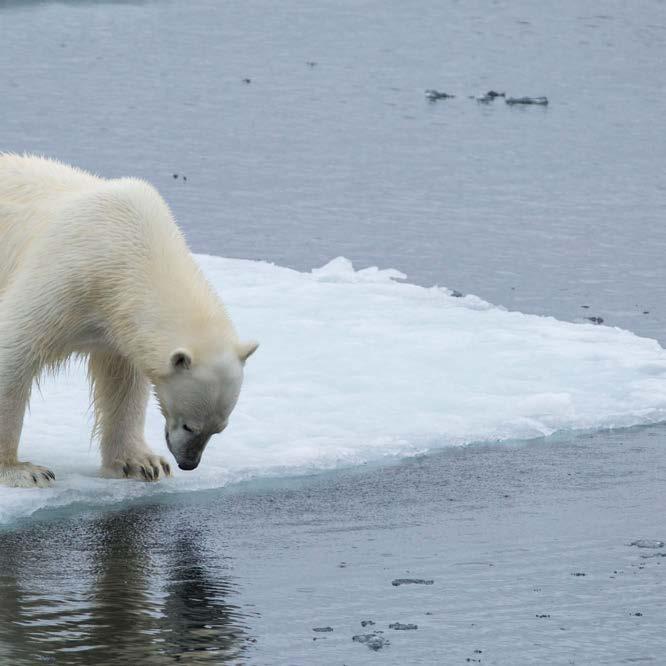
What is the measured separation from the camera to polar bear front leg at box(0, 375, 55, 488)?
6246 millimetres

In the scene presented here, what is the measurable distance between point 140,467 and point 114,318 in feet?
2.62

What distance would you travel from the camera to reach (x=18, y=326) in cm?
617

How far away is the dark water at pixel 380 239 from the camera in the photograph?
506 centimetres

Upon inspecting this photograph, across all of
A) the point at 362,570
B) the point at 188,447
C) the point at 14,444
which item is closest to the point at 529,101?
the point at 14,444

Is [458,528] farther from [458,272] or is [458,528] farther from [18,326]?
[458,272]

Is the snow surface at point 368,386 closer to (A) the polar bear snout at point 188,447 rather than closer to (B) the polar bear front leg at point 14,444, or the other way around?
(B) the polar bear front leg at point 14,444

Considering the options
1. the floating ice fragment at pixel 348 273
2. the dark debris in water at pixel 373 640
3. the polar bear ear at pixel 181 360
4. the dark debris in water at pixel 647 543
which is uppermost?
the floating ice fragment at pixel 348 273

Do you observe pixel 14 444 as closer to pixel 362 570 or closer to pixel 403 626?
pixel 362 570

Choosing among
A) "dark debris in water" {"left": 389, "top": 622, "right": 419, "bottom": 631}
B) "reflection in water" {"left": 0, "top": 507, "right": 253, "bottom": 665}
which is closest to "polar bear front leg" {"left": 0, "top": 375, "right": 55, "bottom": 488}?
"reflection in water" {"left": 0, "top": 507, "right": 253, "bottom": 665}

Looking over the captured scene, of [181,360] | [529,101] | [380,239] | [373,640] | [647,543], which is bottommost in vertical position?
[373,640]

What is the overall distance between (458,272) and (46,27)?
1470cm

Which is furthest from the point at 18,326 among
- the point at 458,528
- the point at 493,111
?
the point at 493,111

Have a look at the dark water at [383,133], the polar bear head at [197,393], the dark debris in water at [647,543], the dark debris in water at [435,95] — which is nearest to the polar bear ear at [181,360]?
the polar bear head at [197,393]

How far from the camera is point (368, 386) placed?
812 cm
